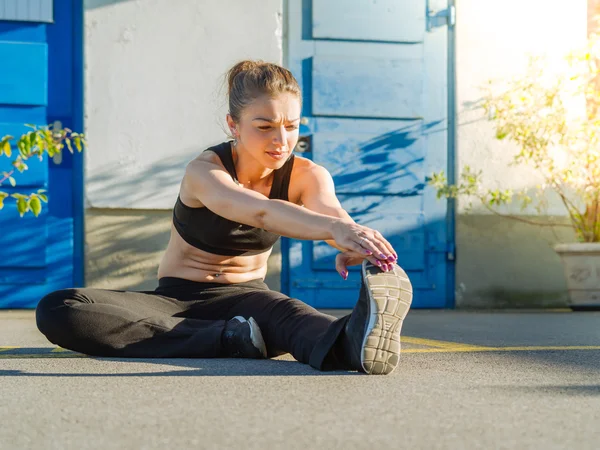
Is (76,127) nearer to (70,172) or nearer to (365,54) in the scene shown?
(70,172)

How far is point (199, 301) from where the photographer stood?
2951 millimetres

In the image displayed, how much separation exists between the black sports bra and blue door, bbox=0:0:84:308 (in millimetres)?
2505

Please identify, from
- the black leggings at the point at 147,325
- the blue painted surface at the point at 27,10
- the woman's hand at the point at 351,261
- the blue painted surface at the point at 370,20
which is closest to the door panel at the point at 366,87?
the blue painted surface at the point at 370,20

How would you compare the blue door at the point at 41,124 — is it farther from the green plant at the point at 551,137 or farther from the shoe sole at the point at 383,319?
the shoe sole at the point at 383,319

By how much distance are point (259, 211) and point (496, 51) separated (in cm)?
357

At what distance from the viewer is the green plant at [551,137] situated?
5430mm

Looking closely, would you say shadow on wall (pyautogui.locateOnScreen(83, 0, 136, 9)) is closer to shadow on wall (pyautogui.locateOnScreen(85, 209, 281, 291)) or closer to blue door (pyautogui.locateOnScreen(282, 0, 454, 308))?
blue door (pyautogui.locateOnScreen(282, 0, 454, 308))

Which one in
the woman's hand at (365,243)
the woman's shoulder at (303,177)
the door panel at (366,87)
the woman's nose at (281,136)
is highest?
the door panel at (366,87)

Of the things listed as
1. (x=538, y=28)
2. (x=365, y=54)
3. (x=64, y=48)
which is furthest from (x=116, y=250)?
(x=538, y=28)

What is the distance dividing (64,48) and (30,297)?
1.43 meters

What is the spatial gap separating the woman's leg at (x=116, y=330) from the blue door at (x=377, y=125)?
2.72 meters

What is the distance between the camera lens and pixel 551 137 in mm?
5602

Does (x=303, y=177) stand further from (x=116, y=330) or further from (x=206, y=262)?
(x=116, y=330)

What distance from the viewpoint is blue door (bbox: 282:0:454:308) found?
216 inches
